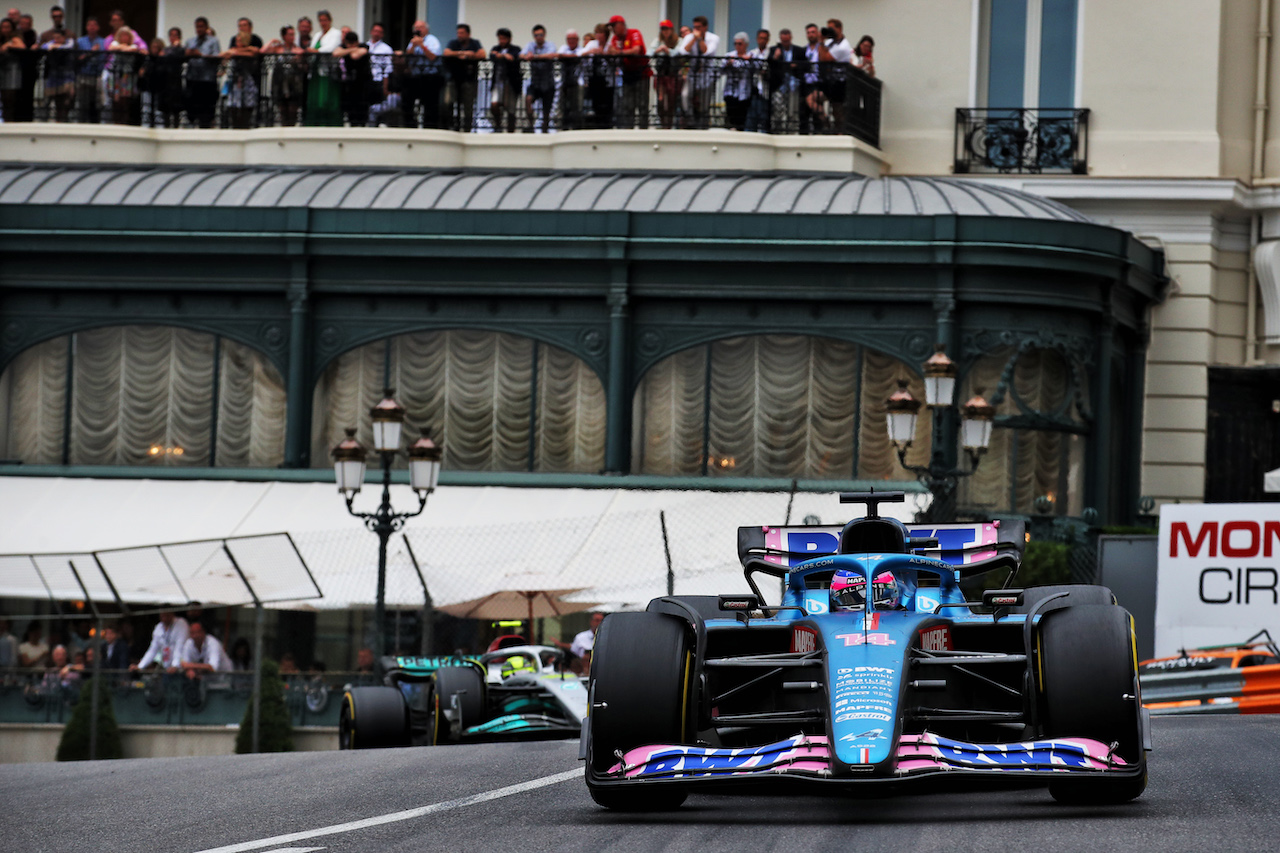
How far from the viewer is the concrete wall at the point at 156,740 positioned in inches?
827

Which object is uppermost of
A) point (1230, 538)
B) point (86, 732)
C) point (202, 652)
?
point (1230, 538)

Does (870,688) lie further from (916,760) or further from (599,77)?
(599,77)

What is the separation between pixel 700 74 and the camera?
2872 centimetres

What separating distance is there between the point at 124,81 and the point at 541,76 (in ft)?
20.5

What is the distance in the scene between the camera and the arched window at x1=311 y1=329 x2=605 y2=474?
26.5 meters

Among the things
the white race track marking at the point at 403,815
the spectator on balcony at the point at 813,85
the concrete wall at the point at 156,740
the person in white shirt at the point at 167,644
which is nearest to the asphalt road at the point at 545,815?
the white race track marking at the point at 403,815

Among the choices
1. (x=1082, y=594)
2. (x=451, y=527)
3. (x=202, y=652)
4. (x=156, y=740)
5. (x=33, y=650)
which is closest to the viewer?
(x=1082, y=594)

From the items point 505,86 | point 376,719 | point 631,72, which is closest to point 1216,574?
point 376,719

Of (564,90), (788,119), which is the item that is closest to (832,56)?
(788,119)

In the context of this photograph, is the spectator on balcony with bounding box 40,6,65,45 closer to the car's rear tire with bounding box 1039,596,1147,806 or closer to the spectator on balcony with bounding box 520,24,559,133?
the spectator on balcony with bounding box 520,24,559,133

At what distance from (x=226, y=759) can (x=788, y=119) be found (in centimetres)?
1670

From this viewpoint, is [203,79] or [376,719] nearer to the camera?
[376,719]

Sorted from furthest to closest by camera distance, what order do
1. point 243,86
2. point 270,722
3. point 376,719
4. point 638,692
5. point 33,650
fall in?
point 243,86 → point 33,650 → point 270,722 → point 376,719 → point 638,692

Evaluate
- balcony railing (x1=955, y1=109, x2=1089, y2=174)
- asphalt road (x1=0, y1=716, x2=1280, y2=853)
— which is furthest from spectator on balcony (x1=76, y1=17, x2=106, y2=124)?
asphalt road (x1=0, y1=716, x2=1280, y2=853)
